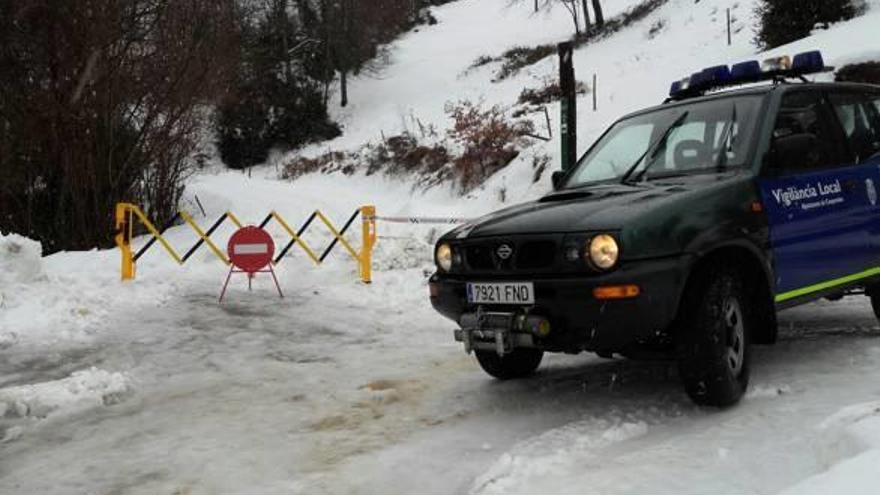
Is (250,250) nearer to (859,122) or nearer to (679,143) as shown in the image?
(679,143)

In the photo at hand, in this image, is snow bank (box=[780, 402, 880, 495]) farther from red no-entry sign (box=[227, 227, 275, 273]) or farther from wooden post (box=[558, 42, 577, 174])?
red no-entry sign (box=[227, 227, 275, 273])

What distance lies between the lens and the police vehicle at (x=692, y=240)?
4105mm

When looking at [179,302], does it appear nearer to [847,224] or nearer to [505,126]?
[847,224]

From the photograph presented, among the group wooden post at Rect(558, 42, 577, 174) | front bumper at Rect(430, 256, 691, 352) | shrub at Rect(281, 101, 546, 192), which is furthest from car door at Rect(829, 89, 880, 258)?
shrub at Rect(281, 101, 546, 192)

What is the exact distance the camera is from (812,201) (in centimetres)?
497

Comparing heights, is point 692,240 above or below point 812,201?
below

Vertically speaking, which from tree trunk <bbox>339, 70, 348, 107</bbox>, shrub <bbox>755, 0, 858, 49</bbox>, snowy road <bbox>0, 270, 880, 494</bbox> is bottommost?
snowy road <bbox>0, 270, 880, 494</bbox>

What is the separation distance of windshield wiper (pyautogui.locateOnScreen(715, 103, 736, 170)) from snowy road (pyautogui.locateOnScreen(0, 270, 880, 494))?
1.35 m

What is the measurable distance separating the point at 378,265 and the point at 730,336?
291 inches

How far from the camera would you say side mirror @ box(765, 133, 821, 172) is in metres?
4.70

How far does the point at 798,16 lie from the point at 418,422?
16.2 m

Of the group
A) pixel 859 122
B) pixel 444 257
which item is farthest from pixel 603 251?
pixel 859 122

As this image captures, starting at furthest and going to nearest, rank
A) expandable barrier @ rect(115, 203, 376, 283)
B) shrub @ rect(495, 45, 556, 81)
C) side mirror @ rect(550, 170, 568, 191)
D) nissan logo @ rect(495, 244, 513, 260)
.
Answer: shrub @ rect(495, 45, 556, 81) < expandable barrier @ rect(115, 203, 376, 283) < side mirror @ rect(550, 170, 568, 191) < nissan logo @ rect(495, 244, 513, 260)

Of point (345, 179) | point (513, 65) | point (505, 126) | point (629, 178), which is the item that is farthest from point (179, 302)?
point (513, 65)
